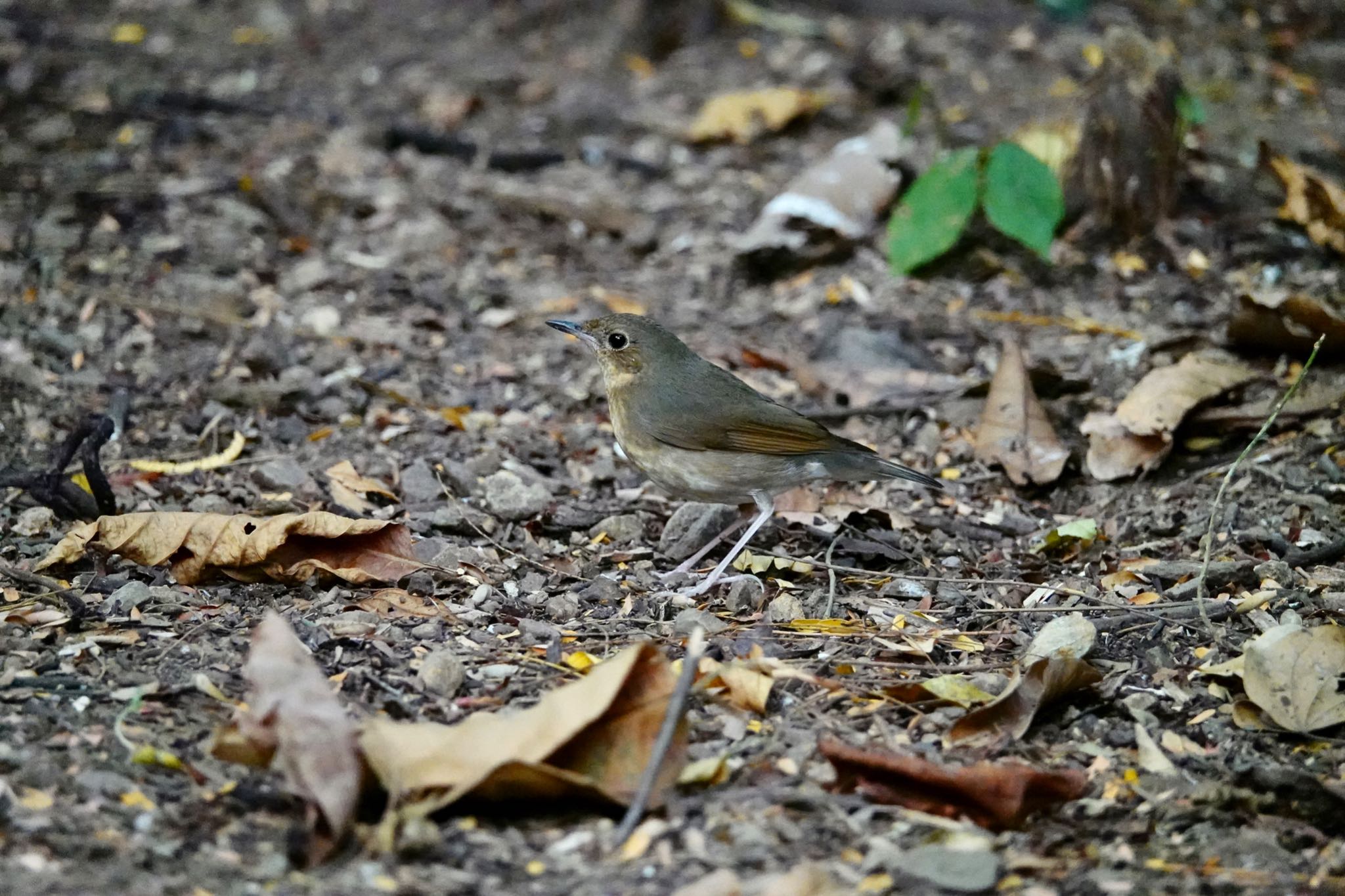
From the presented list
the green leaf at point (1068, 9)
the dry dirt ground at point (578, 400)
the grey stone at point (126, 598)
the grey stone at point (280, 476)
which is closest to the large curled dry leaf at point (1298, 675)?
the dry dirt ground at point (578, 400)

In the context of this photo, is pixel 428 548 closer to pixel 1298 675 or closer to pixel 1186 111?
pixel 1298 675

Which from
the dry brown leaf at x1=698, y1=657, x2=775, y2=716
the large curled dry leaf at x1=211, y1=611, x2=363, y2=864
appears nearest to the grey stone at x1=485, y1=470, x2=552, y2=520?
the dry brown leaf at x1=698, y1=657, x2=775, y2=716

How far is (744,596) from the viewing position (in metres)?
4.35

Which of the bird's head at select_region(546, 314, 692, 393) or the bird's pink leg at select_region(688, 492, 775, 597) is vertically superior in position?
the bird's head at select_region(546, 314, 692, 393)

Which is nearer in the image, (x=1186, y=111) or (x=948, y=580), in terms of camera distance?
(x=948, y=580)

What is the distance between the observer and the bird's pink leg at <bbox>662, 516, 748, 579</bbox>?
464 centimetres

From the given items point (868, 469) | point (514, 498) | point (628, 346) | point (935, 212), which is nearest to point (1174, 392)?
point (868, 469)

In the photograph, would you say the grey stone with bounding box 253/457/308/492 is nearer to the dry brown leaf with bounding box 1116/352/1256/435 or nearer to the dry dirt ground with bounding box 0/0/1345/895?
the dry dirt ground with bounding box 0/0/1345/895

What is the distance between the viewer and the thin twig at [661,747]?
2.99 meters

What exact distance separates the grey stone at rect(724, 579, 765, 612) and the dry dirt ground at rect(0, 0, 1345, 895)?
0.04 m

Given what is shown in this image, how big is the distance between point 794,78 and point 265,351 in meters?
4.21

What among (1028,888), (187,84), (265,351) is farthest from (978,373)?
(187,84)

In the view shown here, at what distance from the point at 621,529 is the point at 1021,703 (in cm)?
180

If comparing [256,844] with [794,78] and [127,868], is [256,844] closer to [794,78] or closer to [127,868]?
[127,868]
